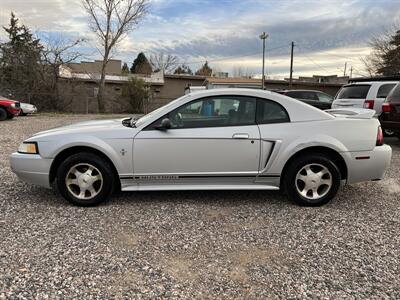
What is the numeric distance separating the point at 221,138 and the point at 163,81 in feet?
110

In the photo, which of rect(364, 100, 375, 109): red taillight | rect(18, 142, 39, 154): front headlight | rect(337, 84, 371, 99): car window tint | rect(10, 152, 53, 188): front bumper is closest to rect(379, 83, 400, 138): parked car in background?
rect(364, 100, 375, 109): red taillight

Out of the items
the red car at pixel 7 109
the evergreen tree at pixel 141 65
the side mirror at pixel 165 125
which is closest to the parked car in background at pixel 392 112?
the side mirror at pixel 165 125

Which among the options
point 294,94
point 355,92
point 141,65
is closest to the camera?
point 355,92

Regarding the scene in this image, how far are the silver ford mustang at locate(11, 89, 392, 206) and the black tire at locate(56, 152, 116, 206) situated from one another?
0.01 meters

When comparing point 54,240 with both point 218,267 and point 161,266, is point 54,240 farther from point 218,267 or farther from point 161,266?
point 218,267

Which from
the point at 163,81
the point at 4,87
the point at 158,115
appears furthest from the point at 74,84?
the point at 158,115

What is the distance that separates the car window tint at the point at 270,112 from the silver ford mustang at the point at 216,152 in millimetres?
13

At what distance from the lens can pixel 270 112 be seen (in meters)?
4.75

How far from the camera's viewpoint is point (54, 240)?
3.68 meters

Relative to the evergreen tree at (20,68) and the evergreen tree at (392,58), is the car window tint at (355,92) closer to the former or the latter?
the evergreen tree at (20,68)

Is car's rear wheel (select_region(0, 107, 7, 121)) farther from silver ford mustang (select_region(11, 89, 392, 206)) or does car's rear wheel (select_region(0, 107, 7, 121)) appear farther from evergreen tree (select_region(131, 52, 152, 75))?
evergreen tree (select_region(131, 52, 152, 75))

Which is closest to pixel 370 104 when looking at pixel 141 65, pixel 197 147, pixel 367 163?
pixel 367 163

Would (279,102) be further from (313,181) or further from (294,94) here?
(294,94)

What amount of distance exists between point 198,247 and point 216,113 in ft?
6.03
